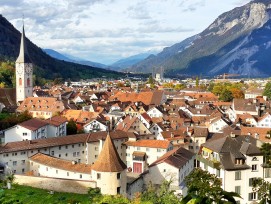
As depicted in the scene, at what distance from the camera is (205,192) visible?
18.5 m

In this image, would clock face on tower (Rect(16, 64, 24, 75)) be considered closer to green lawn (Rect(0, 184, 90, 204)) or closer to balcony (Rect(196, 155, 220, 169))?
green lawn (Rect(0, 184, 90, 204))

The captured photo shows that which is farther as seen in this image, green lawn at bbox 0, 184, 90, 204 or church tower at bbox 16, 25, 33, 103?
church tower at bbox 16, 25, 33, 103

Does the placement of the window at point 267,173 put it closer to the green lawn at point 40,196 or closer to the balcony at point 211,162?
the balcony at point 211,162

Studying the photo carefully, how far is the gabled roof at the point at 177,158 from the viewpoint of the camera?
4706 cm

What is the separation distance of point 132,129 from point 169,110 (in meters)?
28.4

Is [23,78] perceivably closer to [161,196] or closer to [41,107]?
[41,107]

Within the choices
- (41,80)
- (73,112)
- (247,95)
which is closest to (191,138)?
(73,112)

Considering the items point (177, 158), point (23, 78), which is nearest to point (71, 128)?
point (177, 158)

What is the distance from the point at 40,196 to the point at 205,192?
24.1 meters

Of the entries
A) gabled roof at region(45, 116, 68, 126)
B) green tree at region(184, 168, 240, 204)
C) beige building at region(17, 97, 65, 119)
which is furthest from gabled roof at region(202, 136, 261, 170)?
beige building at region(17, 97, 65, 119)

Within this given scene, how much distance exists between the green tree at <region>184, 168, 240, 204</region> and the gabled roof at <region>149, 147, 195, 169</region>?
82.0 ft

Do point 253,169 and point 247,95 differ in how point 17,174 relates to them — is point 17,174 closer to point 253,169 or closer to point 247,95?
point 253,169

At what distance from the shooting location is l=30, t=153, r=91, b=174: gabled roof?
143 feet

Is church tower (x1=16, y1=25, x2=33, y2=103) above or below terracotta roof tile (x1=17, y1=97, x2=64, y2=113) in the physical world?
above
